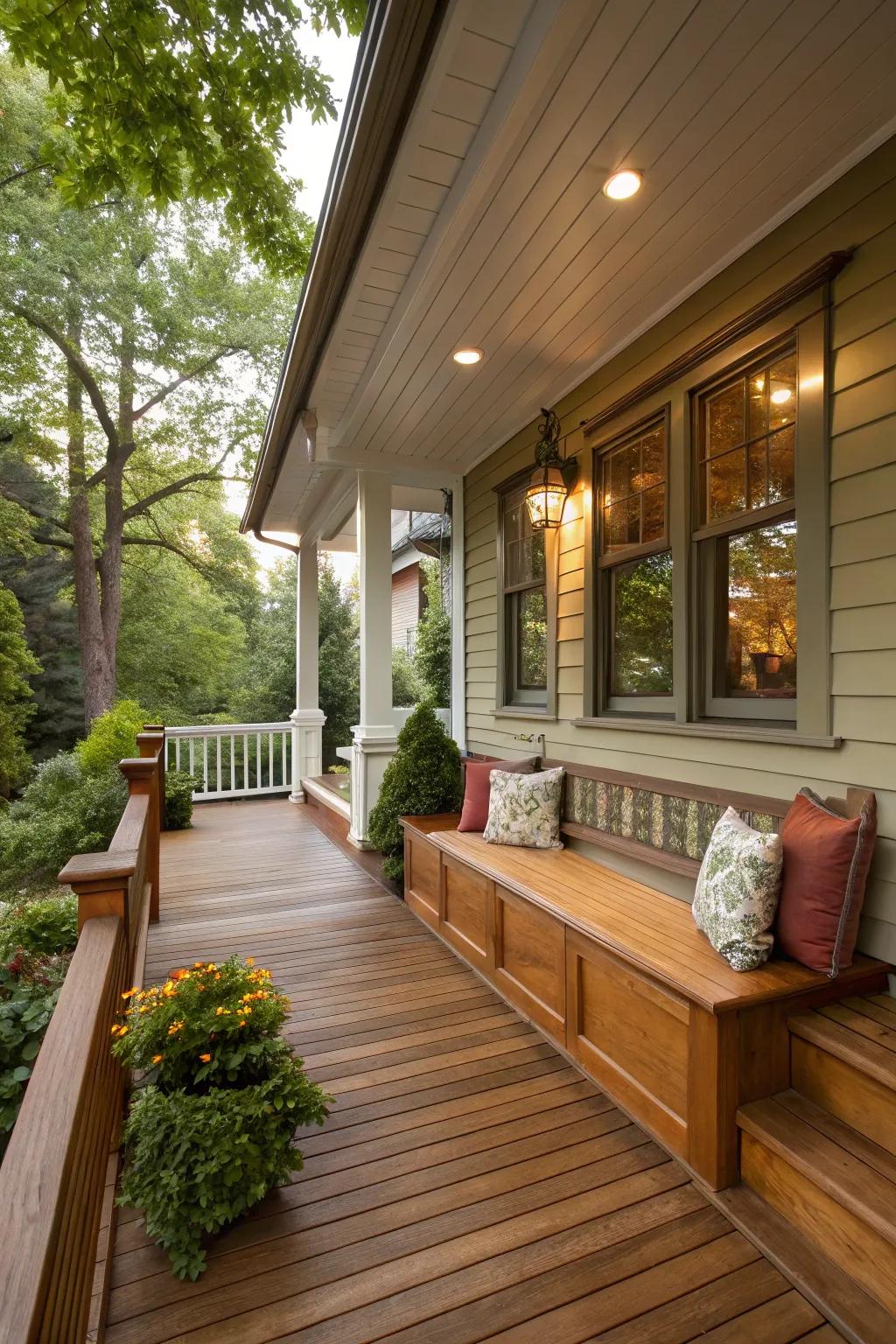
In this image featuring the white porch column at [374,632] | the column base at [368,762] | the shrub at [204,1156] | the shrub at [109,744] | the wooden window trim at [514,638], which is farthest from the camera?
the shrub at [109,744]

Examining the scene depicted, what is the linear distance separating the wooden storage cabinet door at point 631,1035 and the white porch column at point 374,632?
287 centimetres

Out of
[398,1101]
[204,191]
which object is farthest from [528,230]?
[398,1101]

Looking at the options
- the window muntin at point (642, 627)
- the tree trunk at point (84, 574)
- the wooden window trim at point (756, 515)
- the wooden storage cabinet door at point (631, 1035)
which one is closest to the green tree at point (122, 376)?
the tree trunk at point (84, 574)

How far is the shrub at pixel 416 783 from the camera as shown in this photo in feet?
14.5

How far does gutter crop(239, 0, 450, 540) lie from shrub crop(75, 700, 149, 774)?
402 cm

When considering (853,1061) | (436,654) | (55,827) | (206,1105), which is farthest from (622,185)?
(55,827)

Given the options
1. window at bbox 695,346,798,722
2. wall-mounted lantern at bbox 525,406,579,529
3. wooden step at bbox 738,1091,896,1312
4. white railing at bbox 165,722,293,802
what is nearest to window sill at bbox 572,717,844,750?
window at bbox 695,346,798,722

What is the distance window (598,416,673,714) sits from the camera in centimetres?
310

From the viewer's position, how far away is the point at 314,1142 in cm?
210

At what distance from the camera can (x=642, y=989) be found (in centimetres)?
211

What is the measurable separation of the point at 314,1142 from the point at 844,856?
188cm

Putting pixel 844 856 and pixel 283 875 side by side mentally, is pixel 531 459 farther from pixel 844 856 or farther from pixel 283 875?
pixel 283 875

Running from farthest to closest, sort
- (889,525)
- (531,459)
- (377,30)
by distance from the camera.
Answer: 1. (531,459)
2. (889,525)
3. (377,30)

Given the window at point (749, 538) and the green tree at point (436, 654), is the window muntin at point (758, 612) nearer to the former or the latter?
the window at point (749, 538)
